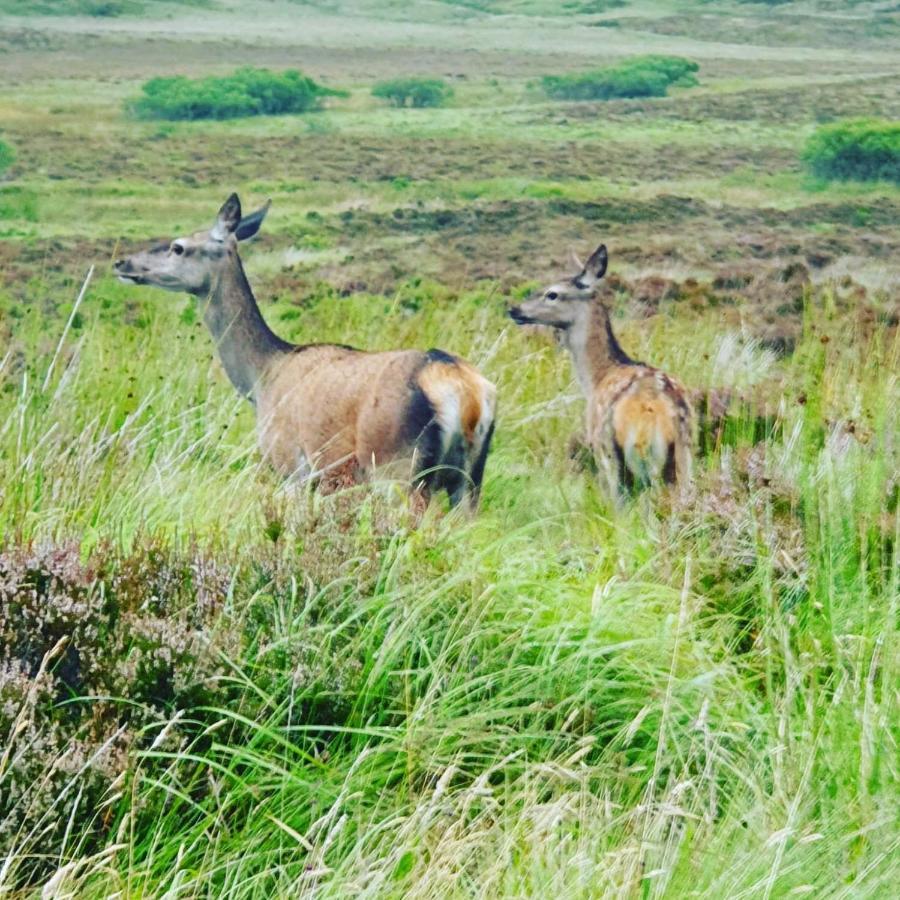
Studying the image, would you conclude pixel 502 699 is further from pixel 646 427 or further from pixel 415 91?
Result: pixel 415 91

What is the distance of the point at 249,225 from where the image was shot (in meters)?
8.27

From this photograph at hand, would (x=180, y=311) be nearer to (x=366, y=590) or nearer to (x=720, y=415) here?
(x=720, y=415)

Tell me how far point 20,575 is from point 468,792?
4.18 ft

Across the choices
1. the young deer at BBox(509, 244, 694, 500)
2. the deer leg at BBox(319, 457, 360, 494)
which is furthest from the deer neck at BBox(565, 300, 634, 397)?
the deer leg at BBox(319, 457, 360, 494)

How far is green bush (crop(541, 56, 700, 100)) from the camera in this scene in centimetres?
1661

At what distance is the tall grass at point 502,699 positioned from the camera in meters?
3.32

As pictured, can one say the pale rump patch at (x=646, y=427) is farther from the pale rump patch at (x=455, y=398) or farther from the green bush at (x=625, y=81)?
the green bush at (x=625, y=81)

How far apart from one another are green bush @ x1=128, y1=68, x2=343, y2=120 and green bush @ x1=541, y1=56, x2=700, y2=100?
7.68ft

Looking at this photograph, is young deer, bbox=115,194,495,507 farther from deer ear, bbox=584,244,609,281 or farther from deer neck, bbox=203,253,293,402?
deer ear, bbox=584,244,609,281

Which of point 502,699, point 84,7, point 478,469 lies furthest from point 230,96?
point 502,699

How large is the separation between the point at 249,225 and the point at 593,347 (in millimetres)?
1793

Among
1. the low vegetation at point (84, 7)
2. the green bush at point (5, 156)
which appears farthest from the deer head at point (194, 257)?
the low vegetation at point (84, 7)

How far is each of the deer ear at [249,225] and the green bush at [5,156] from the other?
718 cm

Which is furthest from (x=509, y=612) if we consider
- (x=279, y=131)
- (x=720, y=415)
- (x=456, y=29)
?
(x=456, y=29)
